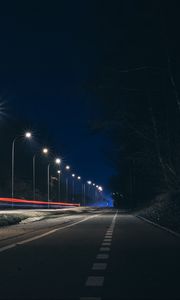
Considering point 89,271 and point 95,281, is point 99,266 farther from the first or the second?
point 95,281

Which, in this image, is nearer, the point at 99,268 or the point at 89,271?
the point at 89,271

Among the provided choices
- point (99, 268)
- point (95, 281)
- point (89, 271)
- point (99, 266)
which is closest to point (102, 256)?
point (99, 266)

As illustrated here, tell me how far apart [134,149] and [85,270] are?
41532mm

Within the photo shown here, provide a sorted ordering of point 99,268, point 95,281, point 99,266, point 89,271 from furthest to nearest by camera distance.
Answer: point 99,266
point 99,268
point 89,271
point 95,281

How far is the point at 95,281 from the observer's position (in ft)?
33.3

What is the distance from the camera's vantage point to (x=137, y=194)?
102 metres

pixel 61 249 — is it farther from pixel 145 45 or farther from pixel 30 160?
pixel 30 160

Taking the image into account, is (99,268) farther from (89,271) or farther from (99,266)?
(89,271)

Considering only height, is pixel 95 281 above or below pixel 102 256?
below

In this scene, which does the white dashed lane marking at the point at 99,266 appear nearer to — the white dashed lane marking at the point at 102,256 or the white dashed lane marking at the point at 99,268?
the white dashed lane marking at the point at 99,268

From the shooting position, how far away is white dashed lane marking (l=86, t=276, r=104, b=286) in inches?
385

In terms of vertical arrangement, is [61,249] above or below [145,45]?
below

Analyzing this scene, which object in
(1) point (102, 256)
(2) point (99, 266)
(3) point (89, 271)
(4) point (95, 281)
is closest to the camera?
(4) point (95, 281)

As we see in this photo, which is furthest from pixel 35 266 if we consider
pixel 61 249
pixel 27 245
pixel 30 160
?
pixel 30 160
